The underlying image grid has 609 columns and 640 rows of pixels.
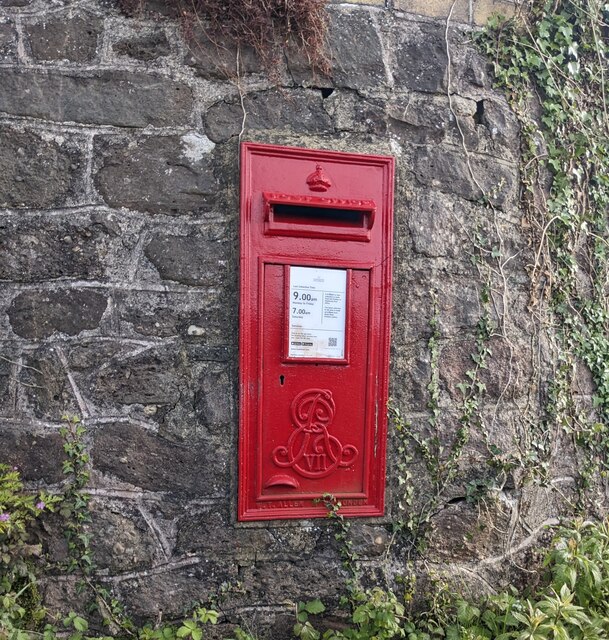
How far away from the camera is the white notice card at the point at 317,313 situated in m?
2.45

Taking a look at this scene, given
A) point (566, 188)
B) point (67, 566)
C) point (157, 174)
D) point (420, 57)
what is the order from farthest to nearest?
point (566, 188) < point (420, 57) < point (157, 174) < point (67, 566)

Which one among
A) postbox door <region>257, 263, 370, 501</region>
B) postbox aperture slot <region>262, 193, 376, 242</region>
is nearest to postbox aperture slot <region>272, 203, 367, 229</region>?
postbox aperture slot <region>262, 193, 376, 242</region>

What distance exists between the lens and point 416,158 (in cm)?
267

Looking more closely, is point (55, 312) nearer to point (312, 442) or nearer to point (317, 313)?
point (317, 313)

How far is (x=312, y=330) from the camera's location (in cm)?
247

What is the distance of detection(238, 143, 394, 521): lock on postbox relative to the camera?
242 cm

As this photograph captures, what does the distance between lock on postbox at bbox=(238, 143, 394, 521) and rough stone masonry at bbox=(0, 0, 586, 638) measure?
0.08 m

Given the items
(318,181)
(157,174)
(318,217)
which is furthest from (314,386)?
(157,174)

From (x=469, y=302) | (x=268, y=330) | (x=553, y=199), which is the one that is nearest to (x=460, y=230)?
(x=469, y=302)

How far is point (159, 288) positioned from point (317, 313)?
23.3 inches

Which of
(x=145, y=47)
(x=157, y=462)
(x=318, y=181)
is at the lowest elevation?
(x=157, y=462)

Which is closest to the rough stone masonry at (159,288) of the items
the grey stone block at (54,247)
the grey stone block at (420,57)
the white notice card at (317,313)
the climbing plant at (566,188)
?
the grey stone block at (54,247)

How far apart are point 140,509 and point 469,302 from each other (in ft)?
4.96

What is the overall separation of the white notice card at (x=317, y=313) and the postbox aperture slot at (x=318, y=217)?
14cm
